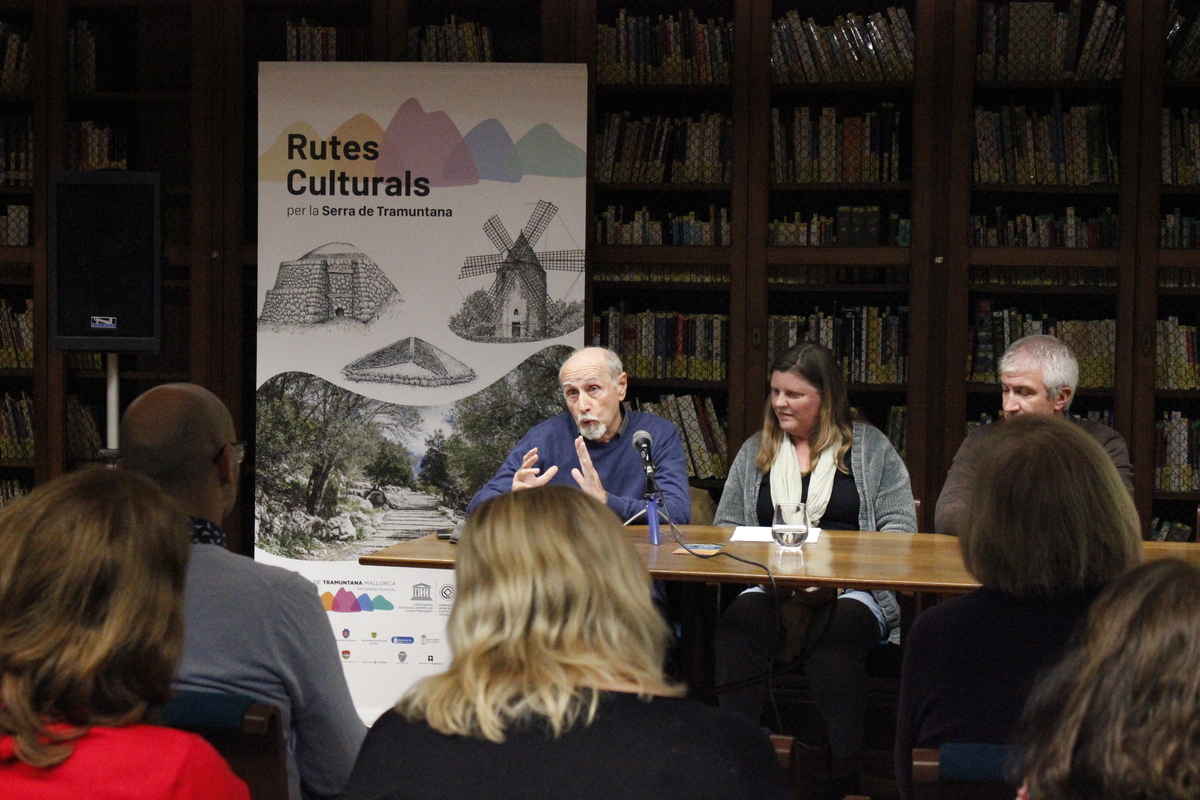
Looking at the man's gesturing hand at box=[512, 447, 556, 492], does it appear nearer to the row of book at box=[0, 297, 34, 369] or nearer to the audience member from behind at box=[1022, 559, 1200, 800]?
the audience member from behind at box=[1022, 559, 1200, 800]

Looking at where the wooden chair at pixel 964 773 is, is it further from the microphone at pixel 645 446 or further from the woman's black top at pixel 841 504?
the woman's black top at pixel 841 504

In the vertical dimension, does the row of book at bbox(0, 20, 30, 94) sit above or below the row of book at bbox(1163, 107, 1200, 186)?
above

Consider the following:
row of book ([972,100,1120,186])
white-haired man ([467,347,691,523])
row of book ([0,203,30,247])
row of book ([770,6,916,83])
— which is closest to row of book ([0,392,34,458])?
row of book ([0,203,30,247])

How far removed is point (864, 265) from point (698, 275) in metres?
0.65

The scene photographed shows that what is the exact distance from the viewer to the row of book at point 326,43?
490 cm

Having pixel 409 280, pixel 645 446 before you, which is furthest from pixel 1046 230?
pixel 409 280

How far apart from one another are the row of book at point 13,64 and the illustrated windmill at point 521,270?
2.16 meters

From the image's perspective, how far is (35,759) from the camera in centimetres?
121

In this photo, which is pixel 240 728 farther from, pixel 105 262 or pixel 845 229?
pixel 845 229

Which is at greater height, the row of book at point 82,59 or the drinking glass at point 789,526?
the row of book at point 82,59

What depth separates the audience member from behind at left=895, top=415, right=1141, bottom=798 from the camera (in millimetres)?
1800

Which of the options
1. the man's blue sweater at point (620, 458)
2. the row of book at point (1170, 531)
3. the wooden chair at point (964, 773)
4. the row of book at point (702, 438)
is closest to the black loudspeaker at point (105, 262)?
the man's blue sweater at point (620, 458)

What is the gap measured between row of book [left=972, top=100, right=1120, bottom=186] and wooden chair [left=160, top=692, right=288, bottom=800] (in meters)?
3.83

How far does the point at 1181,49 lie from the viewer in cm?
450
